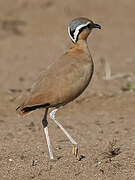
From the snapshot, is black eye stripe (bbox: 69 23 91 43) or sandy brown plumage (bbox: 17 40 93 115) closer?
sandy brown plumage (bbox: 17 40 93 115)

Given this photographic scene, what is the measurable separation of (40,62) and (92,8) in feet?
14.6

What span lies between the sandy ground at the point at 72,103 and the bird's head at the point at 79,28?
4.46ft

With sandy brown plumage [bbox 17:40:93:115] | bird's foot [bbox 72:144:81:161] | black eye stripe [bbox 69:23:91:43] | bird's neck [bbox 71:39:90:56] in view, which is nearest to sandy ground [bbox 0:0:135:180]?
bird's foot [bbox 72:144:81:161]

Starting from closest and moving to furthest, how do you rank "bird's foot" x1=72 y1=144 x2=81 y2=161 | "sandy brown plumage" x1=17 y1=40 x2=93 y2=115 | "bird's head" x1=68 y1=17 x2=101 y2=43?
"sandy brown plumage" x1=17 y1=40 x2=93 y2=115 < "bird's foot" x1=72 y1=144 x2=81 y2=161 < "bird's head" x1=68 y1=17 x2=101 y2=43

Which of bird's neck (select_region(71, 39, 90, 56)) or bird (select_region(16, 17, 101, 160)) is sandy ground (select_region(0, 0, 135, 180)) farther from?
bird's neck (select_region(71, 39, 90, 56))

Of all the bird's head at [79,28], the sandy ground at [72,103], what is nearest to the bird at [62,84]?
the bird's head at [79,28]

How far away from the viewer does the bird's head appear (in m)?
6.56

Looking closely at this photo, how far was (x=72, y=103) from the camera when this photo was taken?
10.4m

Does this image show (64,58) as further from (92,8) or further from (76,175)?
(92,8)

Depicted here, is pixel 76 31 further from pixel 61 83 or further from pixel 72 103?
pixel 72 103

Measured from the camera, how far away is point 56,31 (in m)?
16.4

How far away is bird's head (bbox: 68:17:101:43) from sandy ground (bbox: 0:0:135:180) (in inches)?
53.5

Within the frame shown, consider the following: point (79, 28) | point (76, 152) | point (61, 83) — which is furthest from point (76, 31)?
point (76, 152)

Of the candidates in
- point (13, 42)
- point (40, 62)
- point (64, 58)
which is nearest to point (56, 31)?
point (13, 42)
